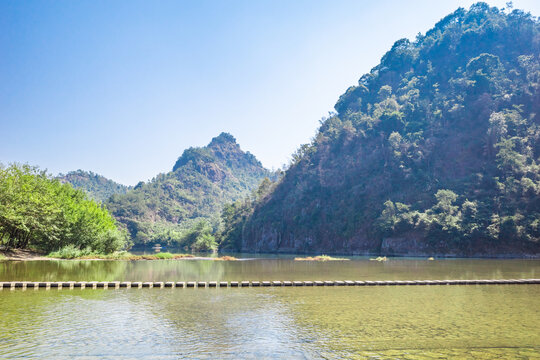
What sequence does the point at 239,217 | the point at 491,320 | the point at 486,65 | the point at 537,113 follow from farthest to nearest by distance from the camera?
the point at 239,217 < the point at 486,65 < the point at 537,113 < the point at 491,320

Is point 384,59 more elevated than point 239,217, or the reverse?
point 384,59

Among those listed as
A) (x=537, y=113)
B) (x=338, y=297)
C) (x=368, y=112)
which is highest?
(x=368, y=112)

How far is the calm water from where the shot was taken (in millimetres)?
11250

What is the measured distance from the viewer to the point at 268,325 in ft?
48.2

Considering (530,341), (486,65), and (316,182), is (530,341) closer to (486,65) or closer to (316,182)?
(316,182)

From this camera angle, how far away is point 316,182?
135 m

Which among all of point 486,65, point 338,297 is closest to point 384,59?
point 486,65

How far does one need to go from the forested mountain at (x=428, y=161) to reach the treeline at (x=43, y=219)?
64116 mm

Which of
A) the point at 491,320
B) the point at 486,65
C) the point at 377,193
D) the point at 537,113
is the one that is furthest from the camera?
the point at 486,65

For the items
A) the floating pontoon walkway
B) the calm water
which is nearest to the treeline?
the floating pontoon walkway

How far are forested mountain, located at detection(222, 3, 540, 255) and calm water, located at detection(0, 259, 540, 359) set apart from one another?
6765cm

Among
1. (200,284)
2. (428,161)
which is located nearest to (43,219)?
(200,284)

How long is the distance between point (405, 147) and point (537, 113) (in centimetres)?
3369

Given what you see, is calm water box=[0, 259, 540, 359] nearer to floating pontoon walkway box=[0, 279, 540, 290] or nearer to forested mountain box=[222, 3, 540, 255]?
floating pontoon walkway box=[0, 279, 540, 290]
